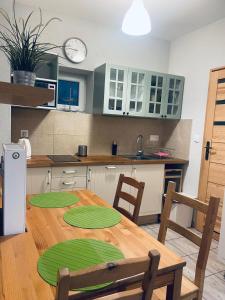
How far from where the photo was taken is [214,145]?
282 centimetres

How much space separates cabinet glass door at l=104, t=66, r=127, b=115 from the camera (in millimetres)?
2873

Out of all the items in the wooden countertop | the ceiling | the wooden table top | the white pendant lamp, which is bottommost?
the wooden table top

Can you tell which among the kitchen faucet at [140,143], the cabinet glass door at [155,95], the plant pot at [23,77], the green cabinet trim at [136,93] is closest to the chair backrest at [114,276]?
the plant pot at [23,77]

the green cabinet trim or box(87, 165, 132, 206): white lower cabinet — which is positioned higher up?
the green cabinet trim

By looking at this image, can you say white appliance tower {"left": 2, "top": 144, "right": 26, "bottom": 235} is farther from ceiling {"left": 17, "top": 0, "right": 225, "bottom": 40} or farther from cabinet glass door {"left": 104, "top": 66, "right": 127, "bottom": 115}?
ceiling {"left": 17, "top": 0, "right": 225, "bottom": 40}

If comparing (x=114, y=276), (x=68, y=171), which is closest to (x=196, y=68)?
(x=68, y=171)

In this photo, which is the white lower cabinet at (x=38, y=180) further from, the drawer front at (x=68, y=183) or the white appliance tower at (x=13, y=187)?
the white appliance tower at (x=13, y=187)

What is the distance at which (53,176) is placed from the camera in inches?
98.7

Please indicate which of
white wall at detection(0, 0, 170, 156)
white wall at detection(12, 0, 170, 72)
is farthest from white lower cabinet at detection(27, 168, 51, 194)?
white wall at detection(12, 0, 170, 72)

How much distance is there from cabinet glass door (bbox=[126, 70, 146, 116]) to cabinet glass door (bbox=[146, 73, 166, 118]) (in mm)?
87

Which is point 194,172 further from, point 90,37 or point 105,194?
point 90,37

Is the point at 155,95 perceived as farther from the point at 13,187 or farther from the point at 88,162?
the point at 13,187

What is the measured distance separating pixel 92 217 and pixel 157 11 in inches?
94.1

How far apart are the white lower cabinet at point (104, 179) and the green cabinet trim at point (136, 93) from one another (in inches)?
27.9
